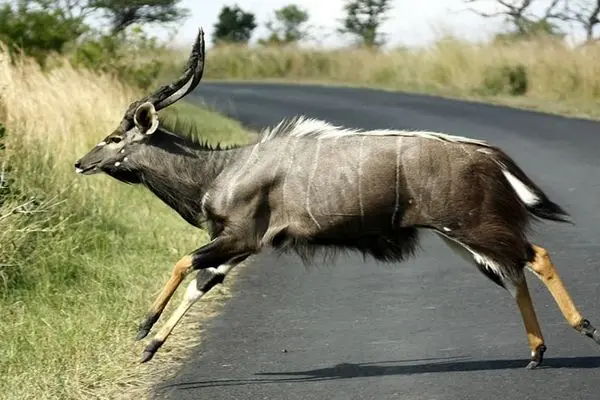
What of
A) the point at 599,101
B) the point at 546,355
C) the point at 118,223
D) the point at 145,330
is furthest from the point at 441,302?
the point at 599,101

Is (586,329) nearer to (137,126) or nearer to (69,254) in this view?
(137,126)

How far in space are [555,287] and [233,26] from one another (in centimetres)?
6545

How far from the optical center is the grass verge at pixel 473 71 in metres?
27.2

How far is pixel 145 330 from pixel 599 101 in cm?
1948


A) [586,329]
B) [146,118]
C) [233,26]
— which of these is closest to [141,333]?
[146,118]

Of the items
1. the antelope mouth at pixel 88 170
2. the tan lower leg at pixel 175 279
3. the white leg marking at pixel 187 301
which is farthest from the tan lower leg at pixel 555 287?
the antelope mouth at pixel 88 170

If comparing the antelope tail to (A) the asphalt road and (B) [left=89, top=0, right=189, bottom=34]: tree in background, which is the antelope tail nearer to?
(A) the asphalt road

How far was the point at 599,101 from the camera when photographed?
84.3ft

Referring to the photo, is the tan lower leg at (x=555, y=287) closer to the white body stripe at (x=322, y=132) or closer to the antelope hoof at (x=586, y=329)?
the antelope hoof at (x=586, y=329)

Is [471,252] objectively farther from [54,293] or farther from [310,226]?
[54,293]

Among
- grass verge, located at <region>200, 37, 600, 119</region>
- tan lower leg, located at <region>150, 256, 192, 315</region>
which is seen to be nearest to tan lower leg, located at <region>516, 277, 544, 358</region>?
tan lower leg, located at <region>150, 256, 192, 315</region>

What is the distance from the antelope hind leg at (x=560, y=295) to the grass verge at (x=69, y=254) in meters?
2.09

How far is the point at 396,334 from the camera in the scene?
8148 millimetres

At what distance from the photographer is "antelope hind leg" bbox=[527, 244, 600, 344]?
7.25 m
